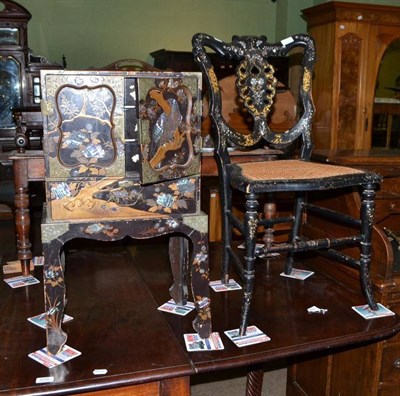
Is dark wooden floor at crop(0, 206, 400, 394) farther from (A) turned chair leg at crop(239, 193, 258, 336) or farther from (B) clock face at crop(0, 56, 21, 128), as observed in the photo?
(B) clock face at crop(0, 56, 21, 128)

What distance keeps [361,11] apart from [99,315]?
4.42 m

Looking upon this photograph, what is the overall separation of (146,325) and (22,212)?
35.5 inches

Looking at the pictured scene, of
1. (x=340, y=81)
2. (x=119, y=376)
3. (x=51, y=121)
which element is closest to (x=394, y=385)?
(x=119, y=376)

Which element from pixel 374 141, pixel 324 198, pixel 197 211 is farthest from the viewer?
pixel 374 141

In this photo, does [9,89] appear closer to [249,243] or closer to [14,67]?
[14,67]

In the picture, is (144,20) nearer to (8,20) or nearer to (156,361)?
(8,20)

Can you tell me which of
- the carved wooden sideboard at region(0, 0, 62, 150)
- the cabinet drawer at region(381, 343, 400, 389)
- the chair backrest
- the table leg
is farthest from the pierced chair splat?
the carved wooden sideboard at region(0, 0, 62, 150)

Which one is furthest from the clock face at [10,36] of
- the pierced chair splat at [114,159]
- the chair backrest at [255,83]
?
the pierced chair splat at [114,159]

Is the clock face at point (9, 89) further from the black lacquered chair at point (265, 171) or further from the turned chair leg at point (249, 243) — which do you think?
the turned chair leg at point (249, 243)

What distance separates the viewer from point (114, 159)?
155 cm

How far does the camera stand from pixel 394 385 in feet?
6.35

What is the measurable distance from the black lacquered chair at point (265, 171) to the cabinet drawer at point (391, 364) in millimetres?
184

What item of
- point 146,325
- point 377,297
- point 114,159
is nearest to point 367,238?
point 377,297

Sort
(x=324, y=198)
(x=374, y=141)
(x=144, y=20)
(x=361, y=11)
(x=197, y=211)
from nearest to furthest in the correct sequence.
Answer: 1. (x=197, y=211)
2. (x=324, y=198)
3. (x=361, y=11)
4. (x=374, y=141)
5. (x=144, y=20)
